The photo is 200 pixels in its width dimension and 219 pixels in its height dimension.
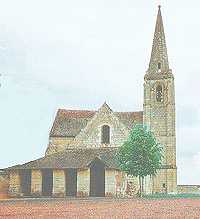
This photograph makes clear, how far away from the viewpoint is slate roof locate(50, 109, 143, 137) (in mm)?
65688

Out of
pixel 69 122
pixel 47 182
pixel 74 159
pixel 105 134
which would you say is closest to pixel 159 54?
pixel 105 134

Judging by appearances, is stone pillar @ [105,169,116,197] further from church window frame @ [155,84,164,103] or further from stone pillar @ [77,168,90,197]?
church window frame @ [155,84,164,103]

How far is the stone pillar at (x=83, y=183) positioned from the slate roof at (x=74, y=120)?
895 centimetres

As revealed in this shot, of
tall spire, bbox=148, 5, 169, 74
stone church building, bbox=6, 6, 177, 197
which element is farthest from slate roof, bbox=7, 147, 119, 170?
tall spire, bbox=148, 5, 169, 74

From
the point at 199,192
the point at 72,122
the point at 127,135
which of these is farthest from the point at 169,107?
the point at 199,192

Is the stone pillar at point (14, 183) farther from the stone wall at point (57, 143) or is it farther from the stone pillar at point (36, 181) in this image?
the stone wall at point (57, 143)

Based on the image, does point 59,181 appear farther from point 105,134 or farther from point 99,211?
point 99,211

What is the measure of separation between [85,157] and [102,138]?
4459 millimetres

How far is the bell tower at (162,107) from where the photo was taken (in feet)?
211

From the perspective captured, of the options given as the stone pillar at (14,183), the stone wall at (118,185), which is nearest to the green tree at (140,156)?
the stone wall at (118,185)

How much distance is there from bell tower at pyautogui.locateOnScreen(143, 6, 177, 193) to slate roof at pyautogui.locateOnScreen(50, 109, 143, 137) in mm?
1792

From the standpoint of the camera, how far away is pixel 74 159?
58.4 m

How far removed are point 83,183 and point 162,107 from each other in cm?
1546

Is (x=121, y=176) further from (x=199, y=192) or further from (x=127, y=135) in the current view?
(x=199, y=192)
